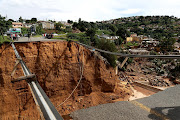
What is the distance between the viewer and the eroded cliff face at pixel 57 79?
10688 mm

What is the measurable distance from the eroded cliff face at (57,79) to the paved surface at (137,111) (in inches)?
56.8

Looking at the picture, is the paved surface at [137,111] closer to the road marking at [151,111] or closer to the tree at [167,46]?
the road marking at [151,111]

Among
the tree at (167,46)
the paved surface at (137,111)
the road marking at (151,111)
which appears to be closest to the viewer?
the road marking at (151,111)

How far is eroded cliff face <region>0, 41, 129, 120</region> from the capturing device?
10.7 m

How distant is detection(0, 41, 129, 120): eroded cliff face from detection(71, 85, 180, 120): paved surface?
1.44 metres

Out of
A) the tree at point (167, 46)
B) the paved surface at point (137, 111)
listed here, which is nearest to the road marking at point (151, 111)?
the paved surface at point (137, 111)

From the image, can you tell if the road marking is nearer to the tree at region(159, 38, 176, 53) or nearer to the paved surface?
the paved surface

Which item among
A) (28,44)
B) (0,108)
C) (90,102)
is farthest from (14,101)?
(90,102)

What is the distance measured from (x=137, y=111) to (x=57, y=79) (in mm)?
8816

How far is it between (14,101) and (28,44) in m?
5.66

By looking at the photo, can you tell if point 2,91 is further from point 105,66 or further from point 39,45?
point 105,66

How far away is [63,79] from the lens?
1279 cm

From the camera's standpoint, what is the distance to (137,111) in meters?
10.9

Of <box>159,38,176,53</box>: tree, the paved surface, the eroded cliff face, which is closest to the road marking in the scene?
the paved surface
